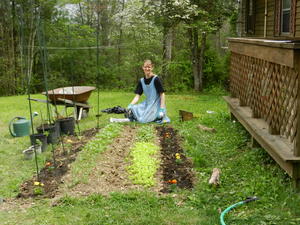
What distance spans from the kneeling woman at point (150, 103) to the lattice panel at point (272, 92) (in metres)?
2.10

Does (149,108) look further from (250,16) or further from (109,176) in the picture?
(250,16)

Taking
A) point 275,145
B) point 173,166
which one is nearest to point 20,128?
point 173,166

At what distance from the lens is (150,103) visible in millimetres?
8672

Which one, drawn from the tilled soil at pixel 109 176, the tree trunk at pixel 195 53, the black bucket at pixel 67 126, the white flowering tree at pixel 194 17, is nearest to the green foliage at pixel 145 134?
the tilled soil at pixel 109 176

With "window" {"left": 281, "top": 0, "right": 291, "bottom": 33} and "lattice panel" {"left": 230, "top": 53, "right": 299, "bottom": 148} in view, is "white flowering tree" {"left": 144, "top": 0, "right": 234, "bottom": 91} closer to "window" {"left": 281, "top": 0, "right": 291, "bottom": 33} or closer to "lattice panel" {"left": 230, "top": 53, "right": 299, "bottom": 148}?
"window" {"left": 281, "top": 0, "right": 291, "bottom": 33}

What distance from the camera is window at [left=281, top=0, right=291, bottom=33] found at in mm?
9248

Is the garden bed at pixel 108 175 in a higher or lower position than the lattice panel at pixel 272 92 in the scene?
lower

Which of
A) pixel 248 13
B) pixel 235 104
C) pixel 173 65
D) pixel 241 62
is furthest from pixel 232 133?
pixel 173 65

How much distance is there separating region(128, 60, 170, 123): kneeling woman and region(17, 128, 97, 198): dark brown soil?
1.85 m

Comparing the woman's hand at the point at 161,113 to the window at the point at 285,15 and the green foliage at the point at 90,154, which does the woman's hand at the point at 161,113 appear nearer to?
the green foliage at the point at 90,154

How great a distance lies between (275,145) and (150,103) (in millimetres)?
4538

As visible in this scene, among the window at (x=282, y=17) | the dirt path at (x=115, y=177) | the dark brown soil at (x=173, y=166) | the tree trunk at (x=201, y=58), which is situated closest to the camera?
the dirt path at (x=115, y=177)

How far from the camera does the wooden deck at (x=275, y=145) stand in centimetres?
393

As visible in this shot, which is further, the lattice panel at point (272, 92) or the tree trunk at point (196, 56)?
the tree trunk at point (196, 56)
